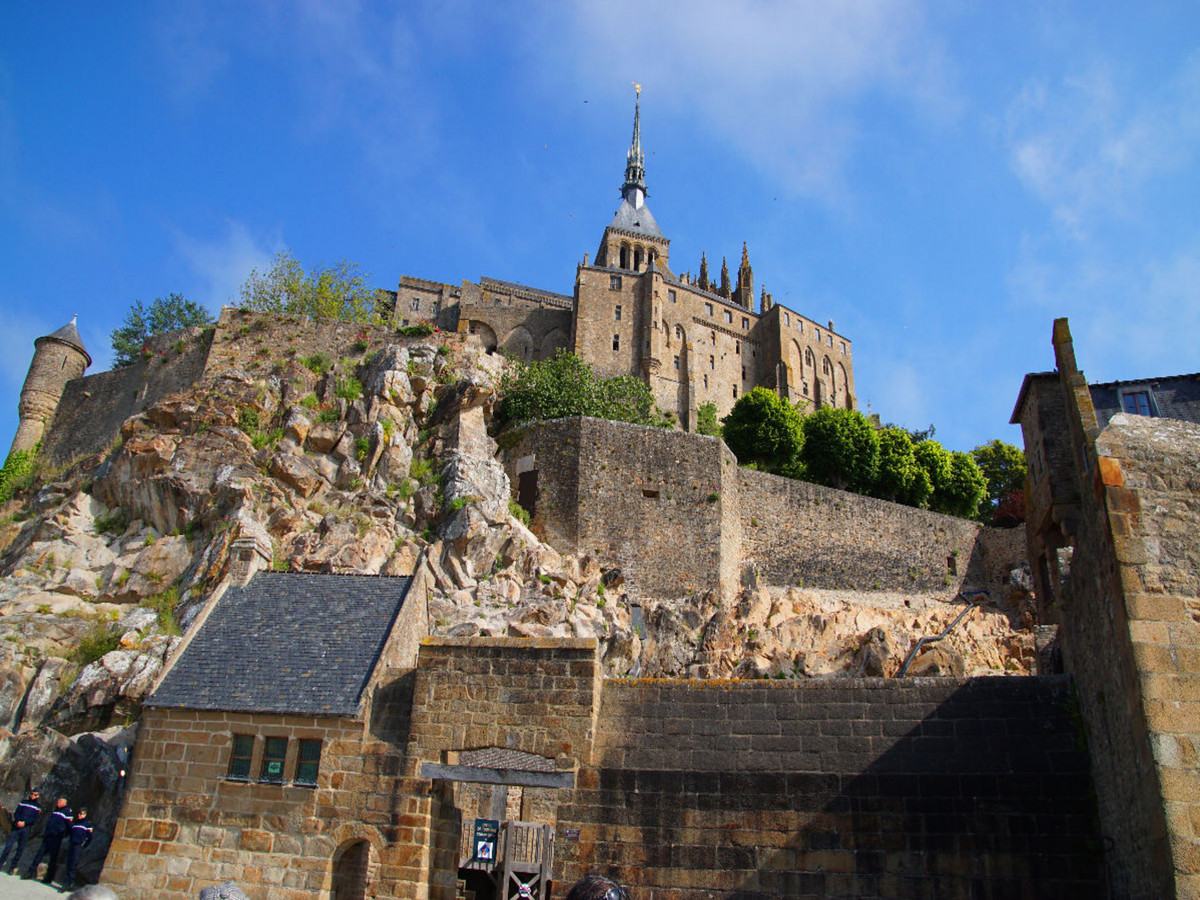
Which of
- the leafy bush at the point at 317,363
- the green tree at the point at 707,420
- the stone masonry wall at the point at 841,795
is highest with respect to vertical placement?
the green tree at the point at 707,420

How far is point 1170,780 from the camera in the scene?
6746mm

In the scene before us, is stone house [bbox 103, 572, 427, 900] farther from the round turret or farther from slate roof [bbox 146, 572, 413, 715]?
the round turret

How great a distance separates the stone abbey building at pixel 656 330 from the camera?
55938 mm

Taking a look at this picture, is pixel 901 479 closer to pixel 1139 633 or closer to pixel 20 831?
pixel 1139 633

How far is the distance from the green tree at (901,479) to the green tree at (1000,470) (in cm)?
760

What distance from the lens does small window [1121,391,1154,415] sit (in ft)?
40.3

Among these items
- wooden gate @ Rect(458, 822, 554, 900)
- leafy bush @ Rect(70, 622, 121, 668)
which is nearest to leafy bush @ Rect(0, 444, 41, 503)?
leafy bush @ Rect(70, 622, 121, 668)

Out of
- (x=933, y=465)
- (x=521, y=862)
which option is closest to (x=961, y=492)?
(x=933, y=465)

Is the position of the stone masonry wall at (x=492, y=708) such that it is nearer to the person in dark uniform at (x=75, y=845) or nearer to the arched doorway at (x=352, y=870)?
the arched doorway at (x=352, y=870)

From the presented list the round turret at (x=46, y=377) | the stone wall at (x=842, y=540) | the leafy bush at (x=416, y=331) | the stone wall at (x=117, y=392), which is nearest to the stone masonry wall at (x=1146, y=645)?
the stone wall at (x=842, y=540)

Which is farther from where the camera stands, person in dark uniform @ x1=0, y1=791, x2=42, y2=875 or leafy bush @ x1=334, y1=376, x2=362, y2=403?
leafy bush @ x1=334, y1=376, x2=362, y2=403

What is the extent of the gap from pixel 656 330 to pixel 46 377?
111ft

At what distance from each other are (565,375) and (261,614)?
68.2ft

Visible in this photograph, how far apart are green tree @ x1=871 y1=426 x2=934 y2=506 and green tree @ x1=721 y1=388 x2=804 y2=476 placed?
4.35 m
